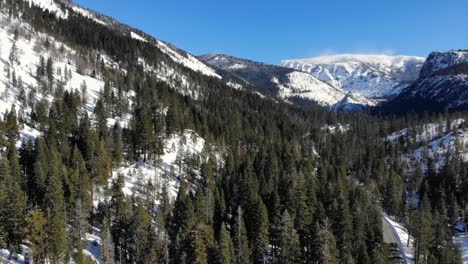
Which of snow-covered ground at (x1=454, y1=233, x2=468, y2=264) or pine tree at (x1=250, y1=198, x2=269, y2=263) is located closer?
pine tree at (x1=250, y1=198, x2=269, y2=263)

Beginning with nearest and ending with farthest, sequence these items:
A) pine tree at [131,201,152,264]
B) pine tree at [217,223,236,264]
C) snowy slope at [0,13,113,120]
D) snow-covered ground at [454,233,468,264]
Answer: pine tree at [217,223,236,264] → pine tree at [131,201,152,264] → snow-covered ground at [454,233,468,264] → snowy slope at [0,13,113,120]

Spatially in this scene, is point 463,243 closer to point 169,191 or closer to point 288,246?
point 288,246

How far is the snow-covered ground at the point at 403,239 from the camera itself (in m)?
94.3

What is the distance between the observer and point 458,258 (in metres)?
84.8

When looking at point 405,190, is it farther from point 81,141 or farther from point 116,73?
point 116,73

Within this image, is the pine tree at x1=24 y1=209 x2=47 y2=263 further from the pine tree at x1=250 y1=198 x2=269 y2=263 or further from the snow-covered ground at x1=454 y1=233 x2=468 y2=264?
the snow-covered ground at x1=454 y1=233 x2=468 y2=264

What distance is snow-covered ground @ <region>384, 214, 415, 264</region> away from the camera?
309ft

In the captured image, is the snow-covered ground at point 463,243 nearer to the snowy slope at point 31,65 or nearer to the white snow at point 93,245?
the white snow at point 93,245

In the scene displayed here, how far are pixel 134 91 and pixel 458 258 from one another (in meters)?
144

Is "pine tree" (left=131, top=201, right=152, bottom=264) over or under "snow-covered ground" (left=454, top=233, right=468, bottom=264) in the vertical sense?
over

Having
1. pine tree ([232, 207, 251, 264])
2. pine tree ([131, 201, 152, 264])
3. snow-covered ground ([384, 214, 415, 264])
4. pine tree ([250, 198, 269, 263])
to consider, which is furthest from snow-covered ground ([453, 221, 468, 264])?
pine tree ([131, 201, 152, 264])

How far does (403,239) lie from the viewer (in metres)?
105

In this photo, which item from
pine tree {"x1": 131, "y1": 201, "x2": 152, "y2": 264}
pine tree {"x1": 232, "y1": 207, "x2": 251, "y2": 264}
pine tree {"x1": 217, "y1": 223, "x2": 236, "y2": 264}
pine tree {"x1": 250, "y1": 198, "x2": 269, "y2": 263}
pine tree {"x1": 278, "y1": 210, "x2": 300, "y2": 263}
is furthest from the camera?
pine tree {"x1": 250, "y1": 198, "x2": 269, "y2": 263}

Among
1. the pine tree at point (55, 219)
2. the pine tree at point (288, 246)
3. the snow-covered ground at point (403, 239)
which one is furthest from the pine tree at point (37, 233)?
the snow-covered ground at point (403, 239)
